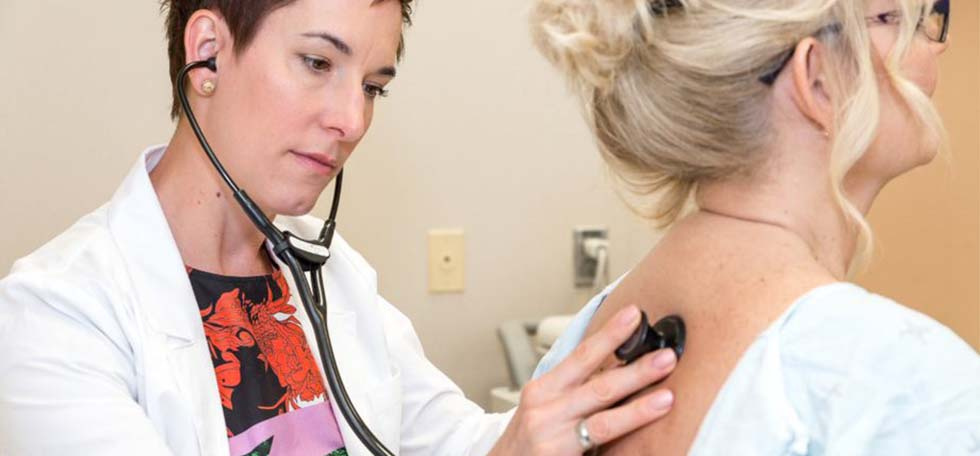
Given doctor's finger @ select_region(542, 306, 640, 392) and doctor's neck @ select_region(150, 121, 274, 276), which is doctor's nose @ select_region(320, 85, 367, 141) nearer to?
doctor's neck @ select_region(150, 121, 274, 276)

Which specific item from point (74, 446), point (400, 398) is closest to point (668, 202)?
point (400, 398)

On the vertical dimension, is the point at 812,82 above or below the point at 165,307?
above

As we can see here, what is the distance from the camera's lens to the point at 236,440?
4.21 ft

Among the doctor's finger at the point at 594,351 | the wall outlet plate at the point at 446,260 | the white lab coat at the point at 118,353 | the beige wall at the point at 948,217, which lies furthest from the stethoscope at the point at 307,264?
the beige wall at the point at 948,217

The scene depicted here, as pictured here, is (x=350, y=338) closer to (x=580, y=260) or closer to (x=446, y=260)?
(x=446, y=260)

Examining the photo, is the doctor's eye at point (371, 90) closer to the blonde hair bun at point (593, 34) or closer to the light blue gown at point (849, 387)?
the blonde hair bun at point (593, 34)

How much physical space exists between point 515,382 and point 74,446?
1.11 meters

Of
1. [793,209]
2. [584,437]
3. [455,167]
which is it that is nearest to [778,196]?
[793,209]

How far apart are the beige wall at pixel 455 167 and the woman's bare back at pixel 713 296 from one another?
1030mm

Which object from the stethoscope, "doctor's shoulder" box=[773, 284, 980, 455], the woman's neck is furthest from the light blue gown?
the stethoscope

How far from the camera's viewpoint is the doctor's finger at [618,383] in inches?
37.4

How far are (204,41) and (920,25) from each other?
757 millimetres

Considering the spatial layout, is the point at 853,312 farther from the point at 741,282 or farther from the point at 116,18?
the point at 116,18

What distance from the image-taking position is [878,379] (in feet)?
2.70
